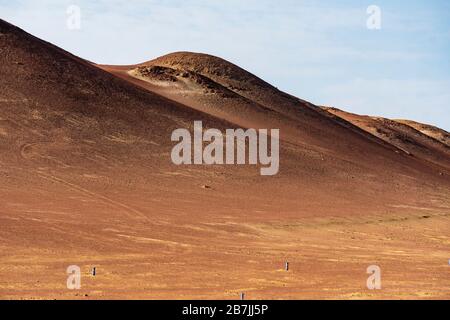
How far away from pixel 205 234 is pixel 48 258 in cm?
835

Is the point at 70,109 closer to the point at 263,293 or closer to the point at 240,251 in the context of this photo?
the point at 240,251

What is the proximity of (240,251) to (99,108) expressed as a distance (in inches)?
1112

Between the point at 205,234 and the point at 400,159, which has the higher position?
the point at 400,159

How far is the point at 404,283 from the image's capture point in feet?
67.5

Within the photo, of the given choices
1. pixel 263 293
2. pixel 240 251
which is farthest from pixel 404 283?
pixel 240 251

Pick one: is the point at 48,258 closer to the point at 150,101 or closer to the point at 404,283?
the point at 404,283

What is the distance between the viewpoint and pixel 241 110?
66312 millimetres
